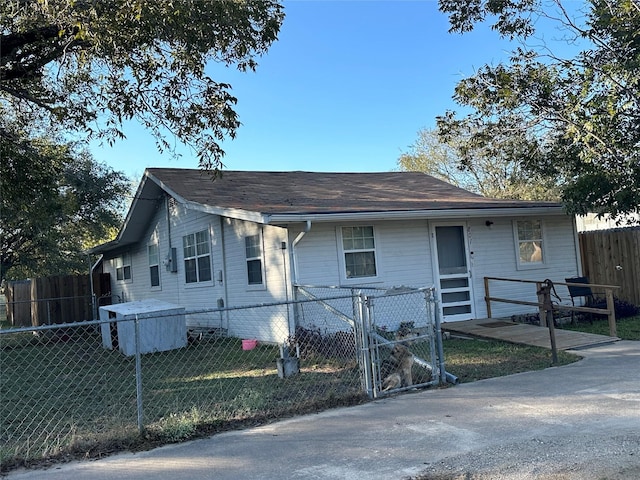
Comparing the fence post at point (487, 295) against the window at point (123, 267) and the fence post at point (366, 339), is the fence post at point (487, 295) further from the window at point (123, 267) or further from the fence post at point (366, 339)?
the window at point (123, 267)

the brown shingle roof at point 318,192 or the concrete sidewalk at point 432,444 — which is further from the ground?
the brown shingle roof at point 318,192

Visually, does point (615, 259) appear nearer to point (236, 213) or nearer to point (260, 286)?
point (260, 286)

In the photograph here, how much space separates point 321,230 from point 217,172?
2273 millimetres

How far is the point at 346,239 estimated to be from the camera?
10609 millimetres

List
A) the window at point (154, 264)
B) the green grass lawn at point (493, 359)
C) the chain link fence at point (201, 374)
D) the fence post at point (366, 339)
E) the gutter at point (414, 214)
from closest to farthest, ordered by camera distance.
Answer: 1. the chain link fence at point (201, 374)
2. the fence post at point (366, 339)
3. the green grass lawn at point (493, 359)
4. the gutter at point (414, 214)
5. the window at point (154, 264)

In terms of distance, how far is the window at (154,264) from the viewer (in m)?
16.1

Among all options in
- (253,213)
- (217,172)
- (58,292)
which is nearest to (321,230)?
(253,213)

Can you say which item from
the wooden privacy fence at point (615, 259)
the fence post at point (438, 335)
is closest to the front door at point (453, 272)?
the wooden privacy fence at point (615, 259)

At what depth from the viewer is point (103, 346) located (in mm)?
12297

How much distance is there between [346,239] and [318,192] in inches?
101

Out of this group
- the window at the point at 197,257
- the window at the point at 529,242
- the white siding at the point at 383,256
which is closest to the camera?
the white siding at the point at 383,256

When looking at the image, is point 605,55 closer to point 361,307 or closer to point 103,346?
point 361,307

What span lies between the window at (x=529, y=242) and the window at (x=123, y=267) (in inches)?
505

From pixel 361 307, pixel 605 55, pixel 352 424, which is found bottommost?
pixel 352 424
